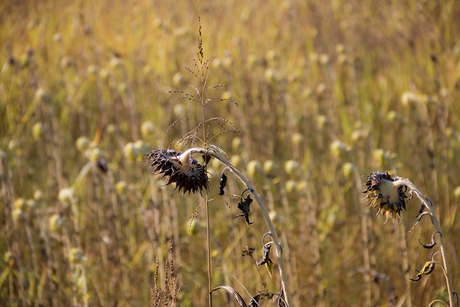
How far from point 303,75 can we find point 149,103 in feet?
5.10

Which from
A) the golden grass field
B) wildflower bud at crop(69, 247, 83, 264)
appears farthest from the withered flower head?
wildflower bud at crop(69, 247, 83, 264)

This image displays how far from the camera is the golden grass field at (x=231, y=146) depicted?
1.85m

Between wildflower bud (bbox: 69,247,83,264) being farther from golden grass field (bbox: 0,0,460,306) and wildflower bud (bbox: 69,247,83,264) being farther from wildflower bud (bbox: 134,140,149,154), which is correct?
wildflower bud (bbox: 134,140,149,154)

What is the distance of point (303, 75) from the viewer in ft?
12.5

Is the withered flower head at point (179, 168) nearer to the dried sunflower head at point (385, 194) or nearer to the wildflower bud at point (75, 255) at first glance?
the dried sunflower head at point (385, 194)

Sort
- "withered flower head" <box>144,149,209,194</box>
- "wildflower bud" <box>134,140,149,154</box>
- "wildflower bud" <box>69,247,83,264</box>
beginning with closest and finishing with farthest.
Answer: "withered flower head" <box>144,149,209,194</box>
"wildflower bud" <box>69,247,83,264</box>
"wildflower bud" <box>134,140,149,154</box>

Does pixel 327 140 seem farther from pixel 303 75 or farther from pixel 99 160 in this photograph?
pixel 99 160

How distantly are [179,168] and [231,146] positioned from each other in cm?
207

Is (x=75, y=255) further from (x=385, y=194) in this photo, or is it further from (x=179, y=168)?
(x=385, y=194)

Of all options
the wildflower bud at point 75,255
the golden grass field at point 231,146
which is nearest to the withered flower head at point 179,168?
the golden grass field at point 231,146

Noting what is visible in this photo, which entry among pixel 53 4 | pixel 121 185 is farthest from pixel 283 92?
pixel 53 4

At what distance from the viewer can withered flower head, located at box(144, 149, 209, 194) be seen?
77 cm

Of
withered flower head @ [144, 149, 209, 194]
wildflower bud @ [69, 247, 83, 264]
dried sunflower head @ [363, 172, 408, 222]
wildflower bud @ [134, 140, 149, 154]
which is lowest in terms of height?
dried sunflower head @ [363, 172, 408, 222]

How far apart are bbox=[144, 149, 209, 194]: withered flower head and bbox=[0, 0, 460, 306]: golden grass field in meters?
0.28
